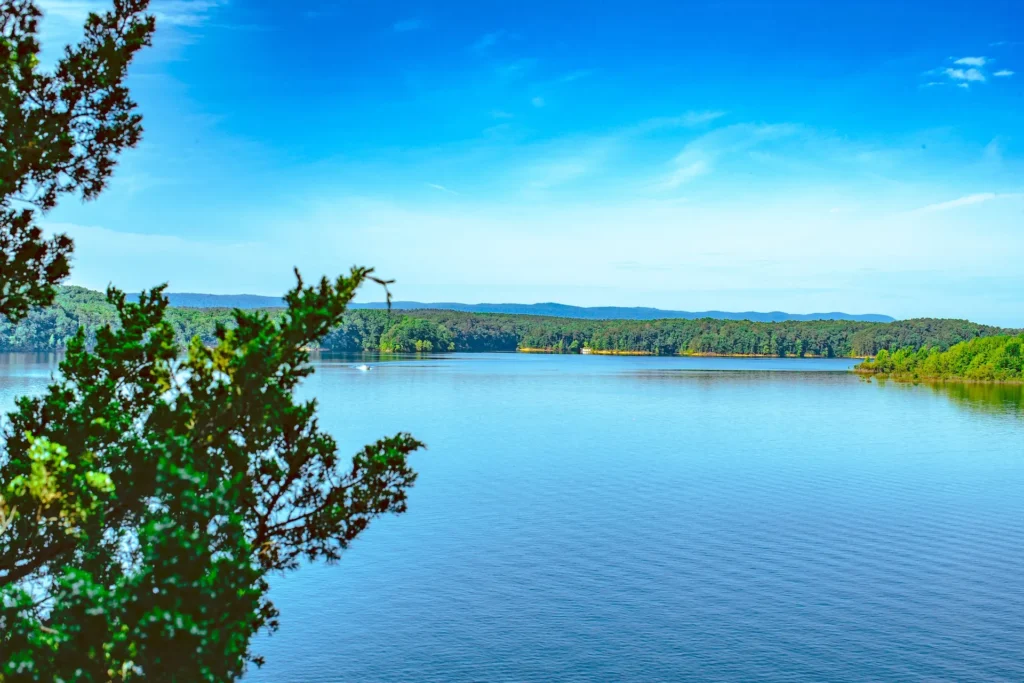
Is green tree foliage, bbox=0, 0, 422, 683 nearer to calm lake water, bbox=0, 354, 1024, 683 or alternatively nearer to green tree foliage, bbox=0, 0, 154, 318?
green tree foliage, bbox=0, 0, 154, 318

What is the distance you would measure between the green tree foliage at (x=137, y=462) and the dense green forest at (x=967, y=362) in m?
110

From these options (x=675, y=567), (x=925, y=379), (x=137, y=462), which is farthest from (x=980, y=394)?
(x=137, y=462)

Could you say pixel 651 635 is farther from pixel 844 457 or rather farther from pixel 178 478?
pixel 844 457

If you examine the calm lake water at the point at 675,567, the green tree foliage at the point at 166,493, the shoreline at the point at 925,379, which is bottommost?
the calm lake water at the point at 675,567

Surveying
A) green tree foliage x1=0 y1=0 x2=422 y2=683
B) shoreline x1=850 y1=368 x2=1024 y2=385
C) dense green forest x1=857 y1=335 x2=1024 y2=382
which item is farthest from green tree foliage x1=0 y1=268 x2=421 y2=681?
dense green forest x1=857 y1=335 x2=1024 y2=382

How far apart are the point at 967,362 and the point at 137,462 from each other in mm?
118192

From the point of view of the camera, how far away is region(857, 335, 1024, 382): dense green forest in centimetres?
10375

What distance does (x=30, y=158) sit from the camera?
9.70 m

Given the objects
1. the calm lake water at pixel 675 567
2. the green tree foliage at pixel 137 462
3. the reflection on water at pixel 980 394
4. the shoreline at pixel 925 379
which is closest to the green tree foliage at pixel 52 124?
the green tree foliage at pixel 137 462

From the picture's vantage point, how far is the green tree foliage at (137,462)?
7312 mm

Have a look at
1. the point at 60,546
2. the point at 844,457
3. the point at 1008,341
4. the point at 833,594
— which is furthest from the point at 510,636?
the point at 1008,341

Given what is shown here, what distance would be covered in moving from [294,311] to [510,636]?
11299mm

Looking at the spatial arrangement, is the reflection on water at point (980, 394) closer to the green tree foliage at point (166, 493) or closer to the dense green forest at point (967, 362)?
the dense green forest at point (967, 362)

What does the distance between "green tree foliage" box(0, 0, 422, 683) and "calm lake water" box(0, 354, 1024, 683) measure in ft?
A: 24.8
